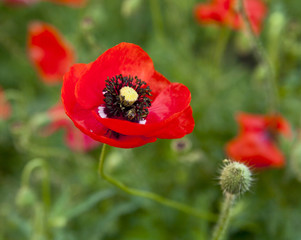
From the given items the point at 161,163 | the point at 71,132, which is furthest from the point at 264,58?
the point at 71,132

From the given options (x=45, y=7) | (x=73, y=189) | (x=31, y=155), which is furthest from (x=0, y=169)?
(x=45, y=7)

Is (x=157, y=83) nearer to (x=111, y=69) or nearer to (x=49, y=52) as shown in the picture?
(x=111, y=69)

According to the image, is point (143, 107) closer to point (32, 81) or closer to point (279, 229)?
point (279, 229)

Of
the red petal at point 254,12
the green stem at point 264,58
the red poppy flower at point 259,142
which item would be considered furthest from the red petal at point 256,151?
the red petal at point 254,12

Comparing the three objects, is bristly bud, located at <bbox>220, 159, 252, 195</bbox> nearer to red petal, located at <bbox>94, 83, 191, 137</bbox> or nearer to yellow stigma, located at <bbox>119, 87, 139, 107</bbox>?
red petal, located at <bbox>94, 83, 191, 137</bbox>

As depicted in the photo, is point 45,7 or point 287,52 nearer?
point 287,52
